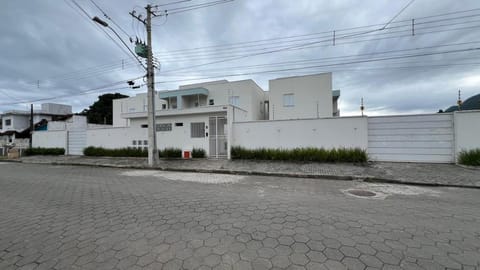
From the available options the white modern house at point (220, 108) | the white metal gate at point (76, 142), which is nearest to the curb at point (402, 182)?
the white modern house at point (220, 108)

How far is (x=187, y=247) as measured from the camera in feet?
9.02

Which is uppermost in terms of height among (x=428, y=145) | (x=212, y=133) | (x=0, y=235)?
(x=212, y=133)

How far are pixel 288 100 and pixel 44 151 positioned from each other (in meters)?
23.3

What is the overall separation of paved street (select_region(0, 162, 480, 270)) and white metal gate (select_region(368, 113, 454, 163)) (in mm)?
4708

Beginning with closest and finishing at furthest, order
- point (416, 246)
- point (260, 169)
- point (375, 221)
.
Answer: point (416, 246)
point (375, 221)
point (260, 169)

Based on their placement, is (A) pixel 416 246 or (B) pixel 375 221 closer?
(A) pixel 416 246

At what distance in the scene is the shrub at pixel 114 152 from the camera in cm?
1462

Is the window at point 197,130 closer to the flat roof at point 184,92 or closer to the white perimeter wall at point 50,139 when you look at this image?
the flat roof at point 184,92

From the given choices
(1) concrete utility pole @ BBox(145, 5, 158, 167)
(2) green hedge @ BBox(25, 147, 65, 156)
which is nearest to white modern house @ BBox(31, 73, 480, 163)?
(2) green hedge @ BBox(25, 147, 65, 156)

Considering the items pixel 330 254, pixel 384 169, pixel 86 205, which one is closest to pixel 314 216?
pixel 330 254

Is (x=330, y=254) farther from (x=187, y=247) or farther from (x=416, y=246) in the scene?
(x=187, y=247)

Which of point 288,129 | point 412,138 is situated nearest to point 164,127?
point 288,129

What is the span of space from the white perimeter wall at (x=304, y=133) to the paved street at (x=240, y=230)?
5233mm

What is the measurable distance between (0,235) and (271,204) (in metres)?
4.76
